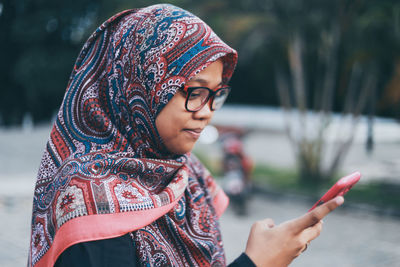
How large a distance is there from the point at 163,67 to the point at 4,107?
1797 cm

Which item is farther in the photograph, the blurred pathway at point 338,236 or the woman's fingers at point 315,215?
the blurred pathway at point 338,236

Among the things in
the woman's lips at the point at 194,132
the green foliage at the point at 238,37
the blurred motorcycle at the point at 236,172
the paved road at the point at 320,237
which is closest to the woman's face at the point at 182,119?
the woman's lips at the point at 194,132

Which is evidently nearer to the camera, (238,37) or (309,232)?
(309,232)

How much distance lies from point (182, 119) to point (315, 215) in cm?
52

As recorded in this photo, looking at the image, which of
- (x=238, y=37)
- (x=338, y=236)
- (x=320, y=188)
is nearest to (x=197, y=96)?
(x=338, y=236)

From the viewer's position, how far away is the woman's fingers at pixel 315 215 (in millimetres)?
1257

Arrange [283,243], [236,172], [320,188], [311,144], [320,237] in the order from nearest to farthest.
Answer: [283,243] < [320,237] < [236,172] < [320,188] < [311,144]

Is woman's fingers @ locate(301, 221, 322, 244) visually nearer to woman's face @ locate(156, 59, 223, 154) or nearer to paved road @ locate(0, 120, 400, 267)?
woman's face @ locate(156, 59, 223, 154)

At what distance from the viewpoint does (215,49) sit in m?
1.47

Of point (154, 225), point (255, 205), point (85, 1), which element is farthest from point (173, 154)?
point (85, 1)

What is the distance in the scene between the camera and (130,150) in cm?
148

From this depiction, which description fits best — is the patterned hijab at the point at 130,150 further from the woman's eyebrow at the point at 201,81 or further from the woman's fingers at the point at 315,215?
the woman's fingers at the point at 315,215

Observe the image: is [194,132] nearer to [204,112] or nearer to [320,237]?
[204,112]

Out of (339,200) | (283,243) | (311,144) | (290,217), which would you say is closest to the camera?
(339,200)
